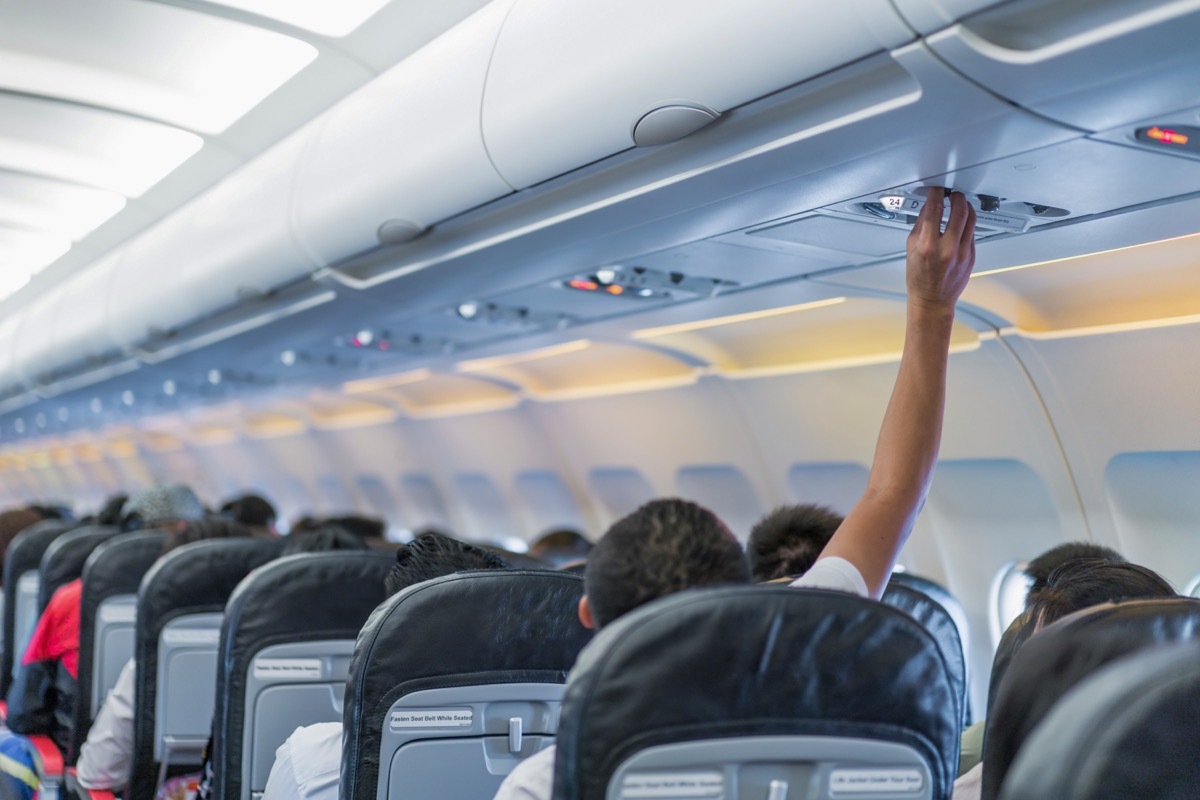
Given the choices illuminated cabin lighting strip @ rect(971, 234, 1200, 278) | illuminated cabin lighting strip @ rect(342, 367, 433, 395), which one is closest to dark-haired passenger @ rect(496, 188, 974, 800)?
illuminated cabin lighting strip @ rect(971, 234, 1200, 278)

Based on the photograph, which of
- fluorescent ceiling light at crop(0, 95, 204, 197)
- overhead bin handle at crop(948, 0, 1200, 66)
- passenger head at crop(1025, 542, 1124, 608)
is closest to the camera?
overhead bin handle at crop(948, 0, 1200, 66)

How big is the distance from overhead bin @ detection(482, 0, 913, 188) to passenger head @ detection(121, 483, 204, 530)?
412 cm

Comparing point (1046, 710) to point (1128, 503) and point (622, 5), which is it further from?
point (1128, 503)

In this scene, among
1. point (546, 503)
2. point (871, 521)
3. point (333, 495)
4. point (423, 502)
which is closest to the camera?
point (871, 521)

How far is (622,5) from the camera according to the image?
8.45ft

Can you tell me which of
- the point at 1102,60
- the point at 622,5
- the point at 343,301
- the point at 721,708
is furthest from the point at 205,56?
the point at 721,708

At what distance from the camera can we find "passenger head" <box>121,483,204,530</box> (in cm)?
643

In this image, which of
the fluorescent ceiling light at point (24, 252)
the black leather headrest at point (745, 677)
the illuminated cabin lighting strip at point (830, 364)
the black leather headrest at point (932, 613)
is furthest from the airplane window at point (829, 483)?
the fluorescent ceiling light at point (24, 252)

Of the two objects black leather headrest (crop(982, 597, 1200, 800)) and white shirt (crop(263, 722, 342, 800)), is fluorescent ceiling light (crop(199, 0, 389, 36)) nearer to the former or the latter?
white shirt (crop(263, 722, 342, 800))

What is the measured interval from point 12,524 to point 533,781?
7603 mm

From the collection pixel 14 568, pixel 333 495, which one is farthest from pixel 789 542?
pixel 333 495

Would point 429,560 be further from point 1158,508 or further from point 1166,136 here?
point 1158,508

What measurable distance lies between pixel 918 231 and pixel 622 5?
84 cm

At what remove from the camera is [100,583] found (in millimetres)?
4719
